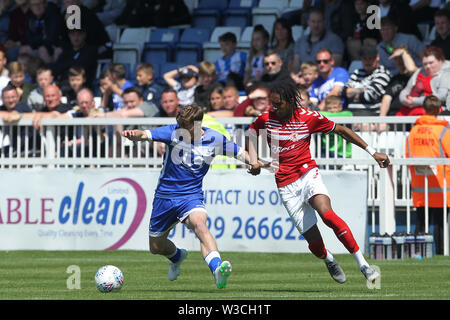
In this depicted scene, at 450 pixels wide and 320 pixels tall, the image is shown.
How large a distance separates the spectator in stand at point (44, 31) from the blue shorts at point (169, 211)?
11.0m

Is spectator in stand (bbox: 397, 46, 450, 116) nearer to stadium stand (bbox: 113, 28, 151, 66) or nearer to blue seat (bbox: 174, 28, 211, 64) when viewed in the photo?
blue seat (bbox: 174, 28, 211, 64)

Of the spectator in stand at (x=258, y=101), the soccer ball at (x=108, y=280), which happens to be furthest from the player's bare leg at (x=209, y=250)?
the spectator in stand at (x=258, y=101)

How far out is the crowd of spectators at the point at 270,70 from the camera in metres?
18.6

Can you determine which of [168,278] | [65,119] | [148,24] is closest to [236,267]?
[168,278]

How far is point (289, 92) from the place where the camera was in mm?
12875

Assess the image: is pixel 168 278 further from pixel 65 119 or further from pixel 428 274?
pixel 65 119

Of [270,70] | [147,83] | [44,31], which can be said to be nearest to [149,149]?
[147,83]

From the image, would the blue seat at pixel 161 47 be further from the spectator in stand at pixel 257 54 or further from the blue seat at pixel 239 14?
the spectator in stand at pixel 257 54

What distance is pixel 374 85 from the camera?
740 inches

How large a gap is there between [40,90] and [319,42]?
17.3 feet

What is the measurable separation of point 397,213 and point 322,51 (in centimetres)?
327

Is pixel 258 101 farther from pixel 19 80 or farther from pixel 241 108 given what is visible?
pixel 19 80

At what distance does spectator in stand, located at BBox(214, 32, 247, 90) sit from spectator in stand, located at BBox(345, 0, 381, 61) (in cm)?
211

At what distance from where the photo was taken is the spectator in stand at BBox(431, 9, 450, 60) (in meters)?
19.0
